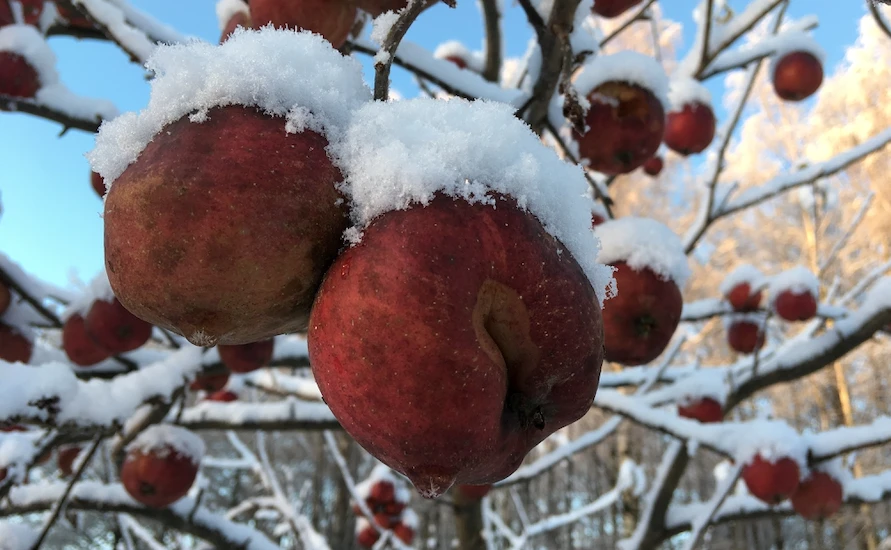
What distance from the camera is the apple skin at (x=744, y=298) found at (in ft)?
8.84

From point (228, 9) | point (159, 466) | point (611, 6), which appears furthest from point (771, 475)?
point (228, 9)

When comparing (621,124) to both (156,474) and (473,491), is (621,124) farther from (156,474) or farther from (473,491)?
(156,474)

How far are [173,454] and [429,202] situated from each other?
1.65 metres

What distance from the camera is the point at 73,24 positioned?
192 cm

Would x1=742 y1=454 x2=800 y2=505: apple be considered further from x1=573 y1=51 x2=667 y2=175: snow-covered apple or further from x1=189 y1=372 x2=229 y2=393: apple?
x1=189 y1=372 x2=229 y2=393: apple

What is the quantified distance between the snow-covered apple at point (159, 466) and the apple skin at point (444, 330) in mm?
1534

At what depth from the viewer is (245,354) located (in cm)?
165

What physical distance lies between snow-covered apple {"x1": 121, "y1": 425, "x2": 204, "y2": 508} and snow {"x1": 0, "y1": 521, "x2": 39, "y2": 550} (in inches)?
10.3

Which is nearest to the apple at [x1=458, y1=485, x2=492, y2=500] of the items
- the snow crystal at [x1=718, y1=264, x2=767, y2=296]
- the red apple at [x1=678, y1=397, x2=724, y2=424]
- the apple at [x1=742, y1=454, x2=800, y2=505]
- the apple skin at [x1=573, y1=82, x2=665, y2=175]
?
the apple at [x1=742, y1=454, x2=800, y2=505]

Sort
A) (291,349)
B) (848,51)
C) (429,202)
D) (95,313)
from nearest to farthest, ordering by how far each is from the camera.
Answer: (429,202) → (95,313) → (291,349) → (848,51)

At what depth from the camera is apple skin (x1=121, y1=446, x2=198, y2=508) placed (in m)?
1.75

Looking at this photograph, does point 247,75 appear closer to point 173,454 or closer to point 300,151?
point 300,151

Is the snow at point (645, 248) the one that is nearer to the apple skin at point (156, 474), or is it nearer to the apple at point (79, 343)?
the apple skin at point (156, 474)

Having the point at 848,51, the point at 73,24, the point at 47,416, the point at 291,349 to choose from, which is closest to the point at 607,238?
the point at 47,416
